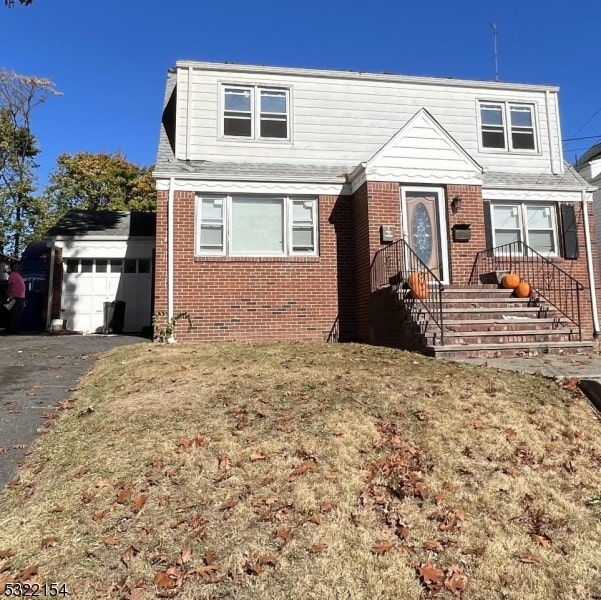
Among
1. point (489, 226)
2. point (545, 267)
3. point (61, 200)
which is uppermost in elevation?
point (61, 200)

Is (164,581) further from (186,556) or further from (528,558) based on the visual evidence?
(528,558)

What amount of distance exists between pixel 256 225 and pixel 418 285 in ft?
13.0

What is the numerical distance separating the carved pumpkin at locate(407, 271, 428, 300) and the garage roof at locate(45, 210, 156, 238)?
9084 millimetres

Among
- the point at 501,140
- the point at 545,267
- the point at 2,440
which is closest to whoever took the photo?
the point at 2,440

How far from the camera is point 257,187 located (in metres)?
11.2

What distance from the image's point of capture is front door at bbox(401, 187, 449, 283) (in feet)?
36.4

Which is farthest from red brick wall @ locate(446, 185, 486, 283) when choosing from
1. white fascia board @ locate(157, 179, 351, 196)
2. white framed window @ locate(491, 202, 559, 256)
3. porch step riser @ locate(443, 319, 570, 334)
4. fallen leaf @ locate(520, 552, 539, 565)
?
fallen leaf @ locate(520, 552, 539, 565)

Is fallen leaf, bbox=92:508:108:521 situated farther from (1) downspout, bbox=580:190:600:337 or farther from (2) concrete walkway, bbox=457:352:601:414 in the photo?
(1) downspout, bbox=580:190:600:337

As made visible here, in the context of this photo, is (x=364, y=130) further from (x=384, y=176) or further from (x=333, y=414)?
(x=333, y=414)

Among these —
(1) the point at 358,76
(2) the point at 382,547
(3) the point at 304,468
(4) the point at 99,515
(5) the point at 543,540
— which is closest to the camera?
(2) the point at 382,547

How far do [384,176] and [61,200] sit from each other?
27573 millimetres

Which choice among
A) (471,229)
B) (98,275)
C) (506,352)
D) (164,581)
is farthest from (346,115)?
(164,581)

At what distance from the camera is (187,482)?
13.1 feet

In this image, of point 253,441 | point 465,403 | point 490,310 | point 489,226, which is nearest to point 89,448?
point 253,441
